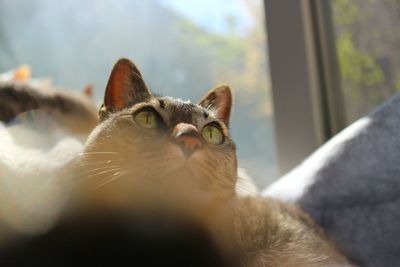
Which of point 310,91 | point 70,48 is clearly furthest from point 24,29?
point 310,91

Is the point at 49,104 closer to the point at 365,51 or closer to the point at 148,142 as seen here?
the point at 148,142

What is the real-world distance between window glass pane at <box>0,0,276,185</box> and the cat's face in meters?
0.19

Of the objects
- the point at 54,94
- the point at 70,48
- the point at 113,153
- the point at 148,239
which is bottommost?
the point at 148,239

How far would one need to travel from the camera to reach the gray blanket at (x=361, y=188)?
31.2 inches

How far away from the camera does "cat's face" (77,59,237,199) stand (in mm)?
541

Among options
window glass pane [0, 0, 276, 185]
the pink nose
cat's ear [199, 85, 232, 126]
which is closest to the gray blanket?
window glass pane [0, 0, 276, 185]

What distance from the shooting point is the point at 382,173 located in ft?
2.62

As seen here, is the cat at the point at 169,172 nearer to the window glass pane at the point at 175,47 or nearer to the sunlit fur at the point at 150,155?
the sunlit fur at the point at 150,155

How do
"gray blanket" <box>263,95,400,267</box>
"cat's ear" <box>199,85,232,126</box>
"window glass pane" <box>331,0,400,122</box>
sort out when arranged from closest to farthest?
"cat's ear" <box>199,85,232,126</box> < "gray blanket" <box>263,95,400,267</box> < "window glass pane" <box>331,0,400,122</box>

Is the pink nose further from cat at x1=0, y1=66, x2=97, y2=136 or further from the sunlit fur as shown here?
cat at x1=0, y1=66, x2=97, y2=136

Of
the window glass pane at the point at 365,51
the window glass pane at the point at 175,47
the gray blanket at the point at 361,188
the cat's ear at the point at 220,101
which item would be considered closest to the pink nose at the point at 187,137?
the cat's ear at the point at 220,101

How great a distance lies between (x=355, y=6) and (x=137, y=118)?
2.64 feet

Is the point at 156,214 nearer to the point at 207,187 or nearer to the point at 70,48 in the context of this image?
the point at 207,187

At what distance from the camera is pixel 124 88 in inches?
22.5
